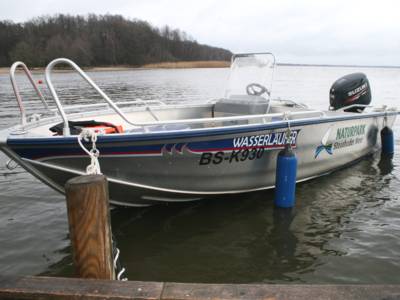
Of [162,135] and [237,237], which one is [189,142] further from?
[237,237]

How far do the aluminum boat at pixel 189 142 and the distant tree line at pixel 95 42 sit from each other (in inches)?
2423

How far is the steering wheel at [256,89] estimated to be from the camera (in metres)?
6.17

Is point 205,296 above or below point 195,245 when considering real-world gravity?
above

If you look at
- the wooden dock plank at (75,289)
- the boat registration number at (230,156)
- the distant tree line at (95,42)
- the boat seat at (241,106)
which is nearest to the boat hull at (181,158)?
the boat registration number at (230,156)

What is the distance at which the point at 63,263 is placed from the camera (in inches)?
161

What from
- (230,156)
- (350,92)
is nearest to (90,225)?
(230,156)

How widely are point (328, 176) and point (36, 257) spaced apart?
195 inches

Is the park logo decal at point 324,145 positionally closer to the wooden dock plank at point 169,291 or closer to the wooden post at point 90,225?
the wooden dock plank at point 169,291

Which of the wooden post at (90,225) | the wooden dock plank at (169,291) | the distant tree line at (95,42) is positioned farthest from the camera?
the distant tree line at (95,42)

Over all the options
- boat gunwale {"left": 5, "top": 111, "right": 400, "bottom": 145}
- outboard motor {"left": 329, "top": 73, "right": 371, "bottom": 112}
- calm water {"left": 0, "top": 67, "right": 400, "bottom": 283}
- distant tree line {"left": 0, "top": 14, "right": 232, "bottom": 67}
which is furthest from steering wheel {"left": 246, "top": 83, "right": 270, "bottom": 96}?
A: distant tree line {"left": 0, "top": 14, "right": 232, "bottom": 67}

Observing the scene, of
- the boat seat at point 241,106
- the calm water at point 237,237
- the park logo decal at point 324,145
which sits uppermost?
the boat seat at point 241,106

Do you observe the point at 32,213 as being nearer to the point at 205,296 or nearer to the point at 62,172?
the point at 62,172

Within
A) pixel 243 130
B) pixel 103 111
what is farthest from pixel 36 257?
pixel 243 130

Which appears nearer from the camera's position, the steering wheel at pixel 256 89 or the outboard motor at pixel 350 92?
the steering wheel at pixel 256 89
